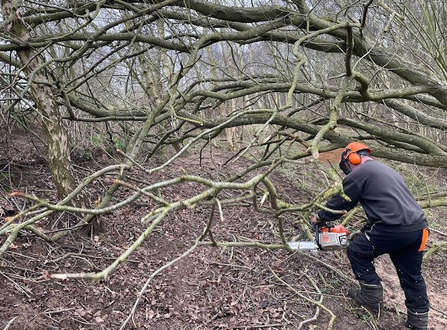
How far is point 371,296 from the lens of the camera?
408cm

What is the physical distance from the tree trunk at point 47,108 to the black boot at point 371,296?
3.64m

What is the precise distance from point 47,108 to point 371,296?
4270 mm

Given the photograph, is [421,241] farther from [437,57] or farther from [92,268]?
[92,268]

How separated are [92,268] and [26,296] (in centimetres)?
77

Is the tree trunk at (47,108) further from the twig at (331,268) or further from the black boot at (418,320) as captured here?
the black boot at (418,320)

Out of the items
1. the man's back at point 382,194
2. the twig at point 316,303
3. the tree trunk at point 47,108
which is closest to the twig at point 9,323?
the tree trunk at point 47,108

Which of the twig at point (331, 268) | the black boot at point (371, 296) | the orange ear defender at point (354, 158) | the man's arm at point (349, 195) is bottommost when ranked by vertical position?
the twig at point (331, 268)

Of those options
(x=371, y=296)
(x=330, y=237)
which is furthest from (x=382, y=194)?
(x=371, y=296)

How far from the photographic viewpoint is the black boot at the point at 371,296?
13.3 feet

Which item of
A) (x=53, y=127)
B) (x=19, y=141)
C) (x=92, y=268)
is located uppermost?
(x=53, y=127)

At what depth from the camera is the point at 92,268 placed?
13.5ft

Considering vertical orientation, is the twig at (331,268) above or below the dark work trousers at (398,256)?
below

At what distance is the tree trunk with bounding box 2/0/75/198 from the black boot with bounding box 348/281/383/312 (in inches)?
143

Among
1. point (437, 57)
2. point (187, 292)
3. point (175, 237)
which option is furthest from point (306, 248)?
point (437, 57)
